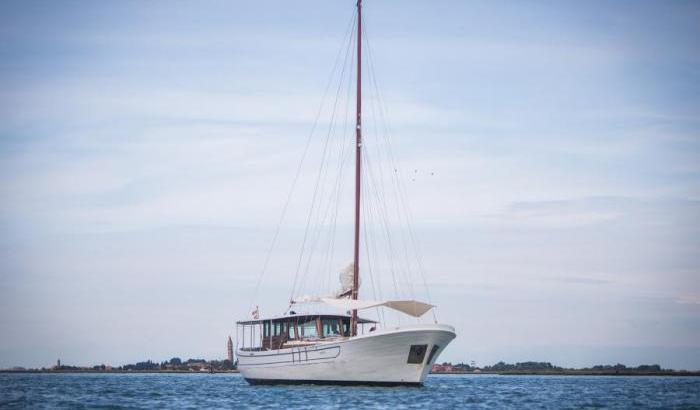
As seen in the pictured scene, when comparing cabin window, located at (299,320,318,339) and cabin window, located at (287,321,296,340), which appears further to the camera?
cabin window, located at (287,321,296,340)

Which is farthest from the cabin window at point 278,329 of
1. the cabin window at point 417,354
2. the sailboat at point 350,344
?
the cabin window at point 417,354

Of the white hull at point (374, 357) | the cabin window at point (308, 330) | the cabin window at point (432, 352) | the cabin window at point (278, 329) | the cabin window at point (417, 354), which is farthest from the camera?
the cabin window at point (278, 329)

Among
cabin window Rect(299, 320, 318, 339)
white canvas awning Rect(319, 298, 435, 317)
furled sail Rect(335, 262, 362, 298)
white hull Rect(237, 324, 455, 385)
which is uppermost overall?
furled sail Rect(335, 262, 362, 298)

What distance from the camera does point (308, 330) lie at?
50.1 m

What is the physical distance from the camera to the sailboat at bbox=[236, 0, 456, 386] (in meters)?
43.6

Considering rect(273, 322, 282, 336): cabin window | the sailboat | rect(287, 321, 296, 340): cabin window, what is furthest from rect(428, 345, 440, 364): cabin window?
rect(273, 322, 282, 336): cabin window

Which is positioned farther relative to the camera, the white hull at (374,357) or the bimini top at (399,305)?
the bimini top at (399,305)

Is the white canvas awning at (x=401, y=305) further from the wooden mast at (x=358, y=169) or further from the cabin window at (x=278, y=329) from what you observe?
the cabin window at (x=278, y=329)

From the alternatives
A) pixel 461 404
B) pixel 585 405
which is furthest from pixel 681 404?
pixel 461 404

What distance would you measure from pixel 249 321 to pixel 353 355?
13.0 meters

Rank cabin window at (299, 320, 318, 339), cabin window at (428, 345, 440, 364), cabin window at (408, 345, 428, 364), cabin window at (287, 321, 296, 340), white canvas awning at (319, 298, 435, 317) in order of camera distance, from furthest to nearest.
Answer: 1. cabin window at (287, 321, 296, 340)
2. cabin window at (299, 320, 318, 339)
3. white canvas awning at (319, 298, 435, 317)
4. cabin window at (428, 345, 440, 364)
5. cabin window at (408, 345, 428, 364)

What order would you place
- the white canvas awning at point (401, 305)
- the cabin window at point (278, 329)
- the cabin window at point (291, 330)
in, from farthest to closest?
the cabin window at point (278, 329) → the cabin window at point (291, 330) → the white canvas awning at point (401, 305)

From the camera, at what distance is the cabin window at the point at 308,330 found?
49.8 metres

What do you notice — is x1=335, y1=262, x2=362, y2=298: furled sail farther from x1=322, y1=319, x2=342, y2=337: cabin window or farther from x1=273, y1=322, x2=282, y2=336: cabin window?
x1=273, y1=322, x2=282, y2=336: cabin window
